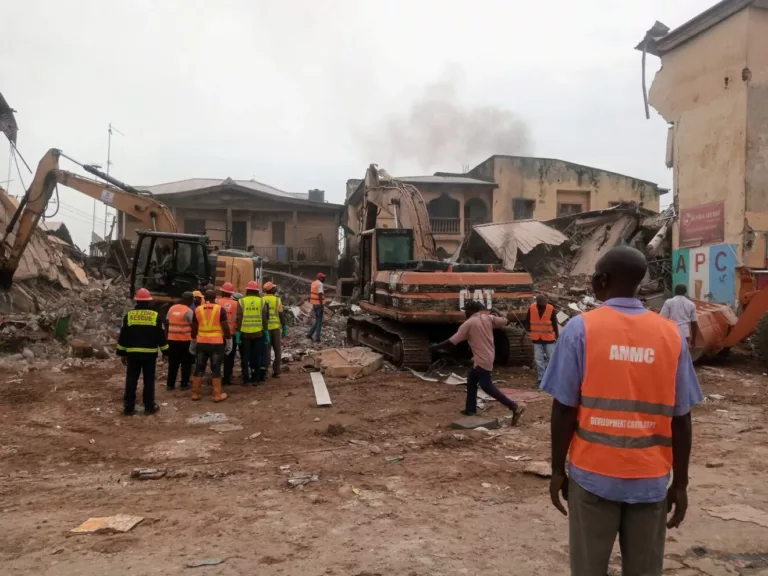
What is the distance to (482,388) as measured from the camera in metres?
7.10

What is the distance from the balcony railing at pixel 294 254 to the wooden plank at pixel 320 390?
19.1 metres

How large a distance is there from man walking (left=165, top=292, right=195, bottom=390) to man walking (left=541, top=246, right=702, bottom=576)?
7586 mm

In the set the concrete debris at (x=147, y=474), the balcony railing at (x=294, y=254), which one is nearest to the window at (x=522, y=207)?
the balcony railing at (x=294, y=254)

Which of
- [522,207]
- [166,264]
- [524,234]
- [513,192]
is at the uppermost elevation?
[513,192]

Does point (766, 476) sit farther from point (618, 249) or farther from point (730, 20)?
point (730, 20)

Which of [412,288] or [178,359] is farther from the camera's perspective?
[412,288]

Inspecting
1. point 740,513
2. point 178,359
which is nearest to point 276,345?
point 178,359

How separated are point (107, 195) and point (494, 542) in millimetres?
13055

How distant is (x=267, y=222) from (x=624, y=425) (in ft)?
93.5

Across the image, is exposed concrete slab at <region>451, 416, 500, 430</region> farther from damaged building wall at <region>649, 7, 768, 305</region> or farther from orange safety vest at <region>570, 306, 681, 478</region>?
damaged building wall at <region>649, 7, 768, 305</region>

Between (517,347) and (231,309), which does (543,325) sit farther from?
(231,309)

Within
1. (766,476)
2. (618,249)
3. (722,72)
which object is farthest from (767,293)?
(618,249)

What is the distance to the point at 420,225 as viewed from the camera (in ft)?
39.2

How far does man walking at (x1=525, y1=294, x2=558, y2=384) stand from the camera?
8.87 metres
